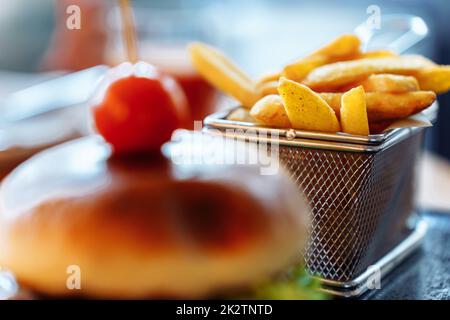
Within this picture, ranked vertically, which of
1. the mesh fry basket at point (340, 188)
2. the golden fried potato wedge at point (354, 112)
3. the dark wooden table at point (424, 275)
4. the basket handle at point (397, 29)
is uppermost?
the basket handle at point (397, 29)

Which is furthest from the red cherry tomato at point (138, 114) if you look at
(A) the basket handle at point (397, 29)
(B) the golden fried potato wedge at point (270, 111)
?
(A) the basket handle at point (397, 29)

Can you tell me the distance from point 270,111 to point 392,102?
16 cm

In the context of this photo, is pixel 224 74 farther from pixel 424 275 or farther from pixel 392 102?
pixel 424 275

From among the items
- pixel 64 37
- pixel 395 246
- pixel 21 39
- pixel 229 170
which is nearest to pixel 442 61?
Answer: pixel 64 37

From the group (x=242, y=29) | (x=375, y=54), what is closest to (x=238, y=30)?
(x=242, y=29)

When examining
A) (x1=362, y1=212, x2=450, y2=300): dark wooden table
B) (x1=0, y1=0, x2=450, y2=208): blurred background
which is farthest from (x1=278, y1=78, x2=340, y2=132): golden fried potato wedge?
(x1=0, y1=0, x2=450, y2=208): blurred background

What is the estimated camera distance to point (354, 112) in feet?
2.97

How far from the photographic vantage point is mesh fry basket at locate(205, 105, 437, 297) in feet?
3.14

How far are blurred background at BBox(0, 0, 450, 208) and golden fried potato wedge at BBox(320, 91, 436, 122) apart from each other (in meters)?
1.67

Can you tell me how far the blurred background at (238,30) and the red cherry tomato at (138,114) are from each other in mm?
1667

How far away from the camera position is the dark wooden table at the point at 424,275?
3.33 ft

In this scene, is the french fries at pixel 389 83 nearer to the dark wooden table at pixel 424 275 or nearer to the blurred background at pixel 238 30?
the dark wooden table at pixel 424 275

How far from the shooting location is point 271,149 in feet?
3.28
